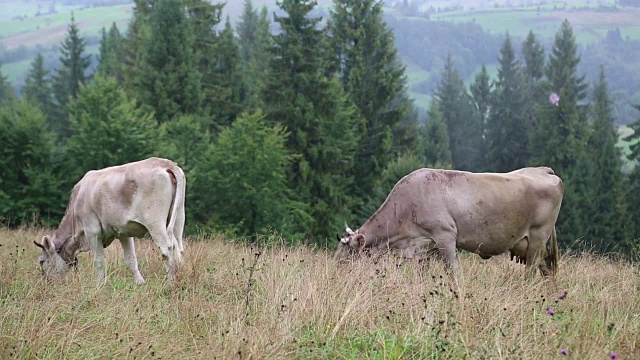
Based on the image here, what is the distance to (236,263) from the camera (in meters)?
9.04

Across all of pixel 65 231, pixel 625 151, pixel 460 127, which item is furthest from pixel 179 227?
pixel 625 151

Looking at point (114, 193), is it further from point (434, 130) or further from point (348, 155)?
point (434, 130)

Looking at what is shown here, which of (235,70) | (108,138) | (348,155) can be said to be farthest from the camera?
(235,70)

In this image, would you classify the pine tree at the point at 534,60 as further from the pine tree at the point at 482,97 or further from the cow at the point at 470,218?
the cow at the point at 470,218

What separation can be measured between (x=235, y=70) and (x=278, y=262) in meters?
39.8

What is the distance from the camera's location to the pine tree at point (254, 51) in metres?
41.6

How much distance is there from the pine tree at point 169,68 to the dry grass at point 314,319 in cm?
3036

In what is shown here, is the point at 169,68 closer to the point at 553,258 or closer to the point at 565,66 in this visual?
the point at 553,258

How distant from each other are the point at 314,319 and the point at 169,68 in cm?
3316

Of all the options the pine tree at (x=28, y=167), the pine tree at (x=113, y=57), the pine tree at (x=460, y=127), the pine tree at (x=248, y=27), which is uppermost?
the pine tree at (x=248, y=27)

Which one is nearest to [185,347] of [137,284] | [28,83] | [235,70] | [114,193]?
[137,284]

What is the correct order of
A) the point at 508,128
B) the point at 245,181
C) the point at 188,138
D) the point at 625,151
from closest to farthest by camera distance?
1. the point at 245,181
2. the point at 188,138
3. the point at 508,128
4. the point at 625,151

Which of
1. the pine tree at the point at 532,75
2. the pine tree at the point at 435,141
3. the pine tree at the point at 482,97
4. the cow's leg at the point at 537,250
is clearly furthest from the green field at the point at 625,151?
the cow's leg at the point at 537,250

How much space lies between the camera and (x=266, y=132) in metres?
33.6
